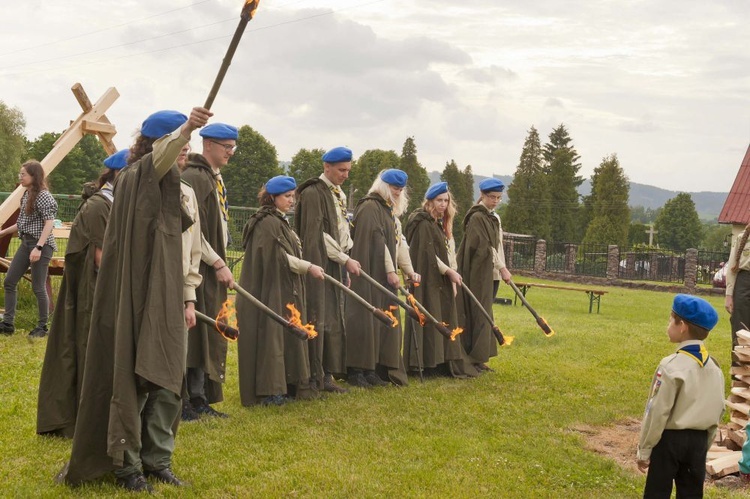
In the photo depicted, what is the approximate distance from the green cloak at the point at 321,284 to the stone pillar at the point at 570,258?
93.5 ft

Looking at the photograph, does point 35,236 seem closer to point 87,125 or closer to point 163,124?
point 87,125

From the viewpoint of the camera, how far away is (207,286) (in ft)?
22.3

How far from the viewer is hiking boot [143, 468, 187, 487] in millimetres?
5199

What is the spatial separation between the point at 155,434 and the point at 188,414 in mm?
1757

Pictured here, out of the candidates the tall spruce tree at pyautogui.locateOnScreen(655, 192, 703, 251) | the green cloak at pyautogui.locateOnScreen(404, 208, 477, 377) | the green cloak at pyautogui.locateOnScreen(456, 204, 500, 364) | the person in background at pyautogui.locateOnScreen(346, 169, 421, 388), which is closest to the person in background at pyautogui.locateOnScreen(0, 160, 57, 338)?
the person in background at pyautogui.locateOnScreen(346, 169, 421, 388)

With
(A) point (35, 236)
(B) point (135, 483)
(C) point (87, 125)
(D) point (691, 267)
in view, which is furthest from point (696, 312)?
(D) point (691, 267)

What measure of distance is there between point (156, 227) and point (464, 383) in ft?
17.1

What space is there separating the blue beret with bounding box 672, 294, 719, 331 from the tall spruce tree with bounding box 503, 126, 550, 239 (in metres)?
53.6

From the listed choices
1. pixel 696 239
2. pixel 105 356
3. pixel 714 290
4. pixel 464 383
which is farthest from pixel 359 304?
pixel 696 239

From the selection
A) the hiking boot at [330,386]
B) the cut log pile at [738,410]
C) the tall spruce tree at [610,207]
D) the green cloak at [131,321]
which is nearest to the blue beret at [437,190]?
the hiking boot at [330,386]

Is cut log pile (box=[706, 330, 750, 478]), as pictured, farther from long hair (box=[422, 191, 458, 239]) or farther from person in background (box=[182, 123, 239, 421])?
person in background (box=[182, 123, 239, 421])

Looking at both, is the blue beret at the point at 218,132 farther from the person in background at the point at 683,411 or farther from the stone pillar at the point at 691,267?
the stone pillar at the point at 691,267

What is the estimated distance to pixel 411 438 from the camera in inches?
262

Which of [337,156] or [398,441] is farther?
[337,156]
